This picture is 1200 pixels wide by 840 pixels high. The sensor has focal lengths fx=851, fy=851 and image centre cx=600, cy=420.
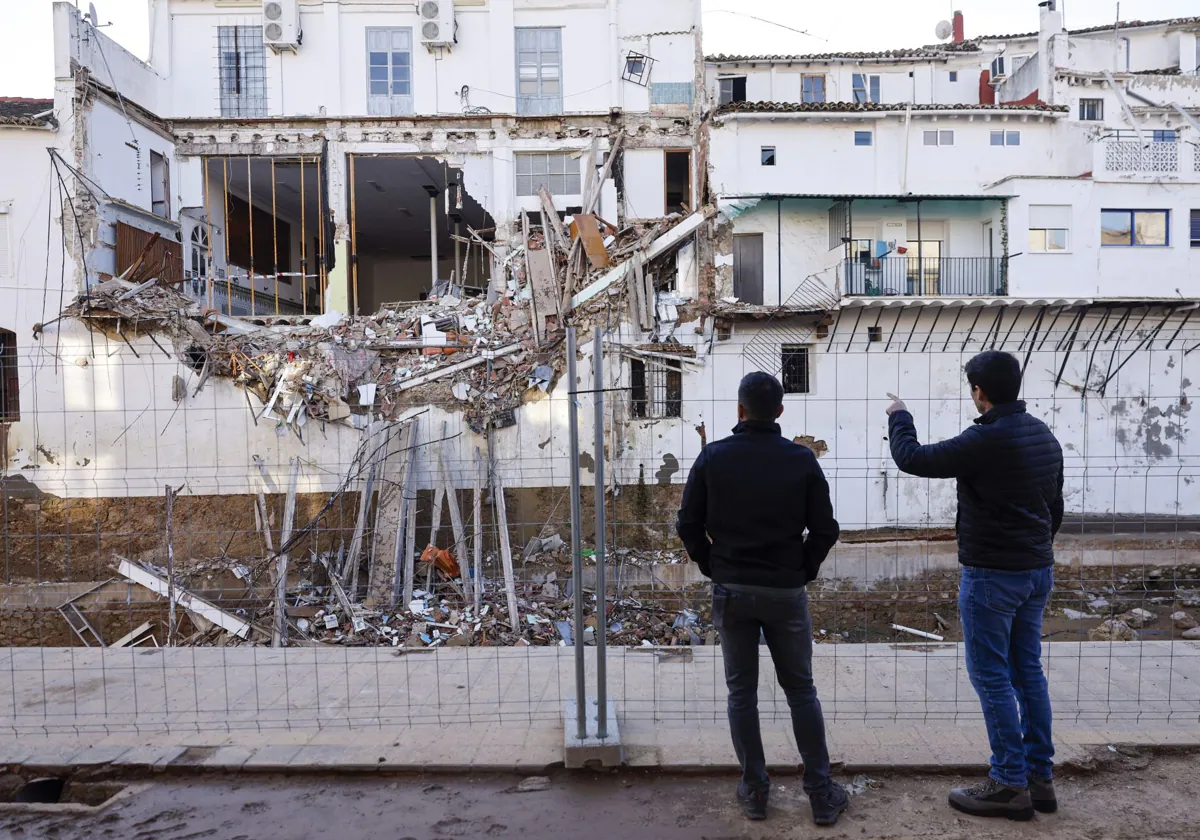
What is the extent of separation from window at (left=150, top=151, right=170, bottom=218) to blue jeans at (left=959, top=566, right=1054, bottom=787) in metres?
21.9

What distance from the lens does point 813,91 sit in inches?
1038

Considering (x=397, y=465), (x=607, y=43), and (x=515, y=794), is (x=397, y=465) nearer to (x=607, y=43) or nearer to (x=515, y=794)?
(x=515, y=794)

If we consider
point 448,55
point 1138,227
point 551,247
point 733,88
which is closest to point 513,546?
point 551,247

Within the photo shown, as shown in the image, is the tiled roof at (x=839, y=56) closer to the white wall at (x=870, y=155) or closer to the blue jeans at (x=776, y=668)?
the white wall at (x=870, y=155)

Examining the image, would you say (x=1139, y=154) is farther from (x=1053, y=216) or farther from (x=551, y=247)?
(x=551, y=247)

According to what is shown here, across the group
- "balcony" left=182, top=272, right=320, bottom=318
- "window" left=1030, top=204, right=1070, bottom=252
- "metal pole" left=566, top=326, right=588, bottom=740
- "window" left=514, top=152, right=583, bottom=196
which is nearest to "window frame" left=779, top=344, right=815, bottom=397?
"window" left=1030, top=204, right=1070, bottom=252

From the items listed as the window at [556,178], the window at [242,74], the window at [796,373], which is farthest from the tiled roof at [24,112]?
the window at [796,373]

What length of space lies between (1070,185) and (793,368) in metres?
7.91

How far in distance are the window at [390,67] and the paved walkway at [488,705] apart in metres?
18.2

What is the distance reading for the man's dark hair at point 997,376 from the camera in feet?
12.3

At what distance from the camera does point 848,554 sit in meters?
12.2

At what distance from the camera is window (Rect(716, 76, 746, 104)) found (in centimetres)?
2619

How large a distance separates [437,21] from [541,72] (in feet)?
9.28

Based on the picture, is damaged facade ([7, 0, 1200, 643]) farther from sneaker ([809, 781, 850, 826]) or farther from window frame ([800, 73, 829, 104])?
sneaker ([809, 781, 850, 826])
